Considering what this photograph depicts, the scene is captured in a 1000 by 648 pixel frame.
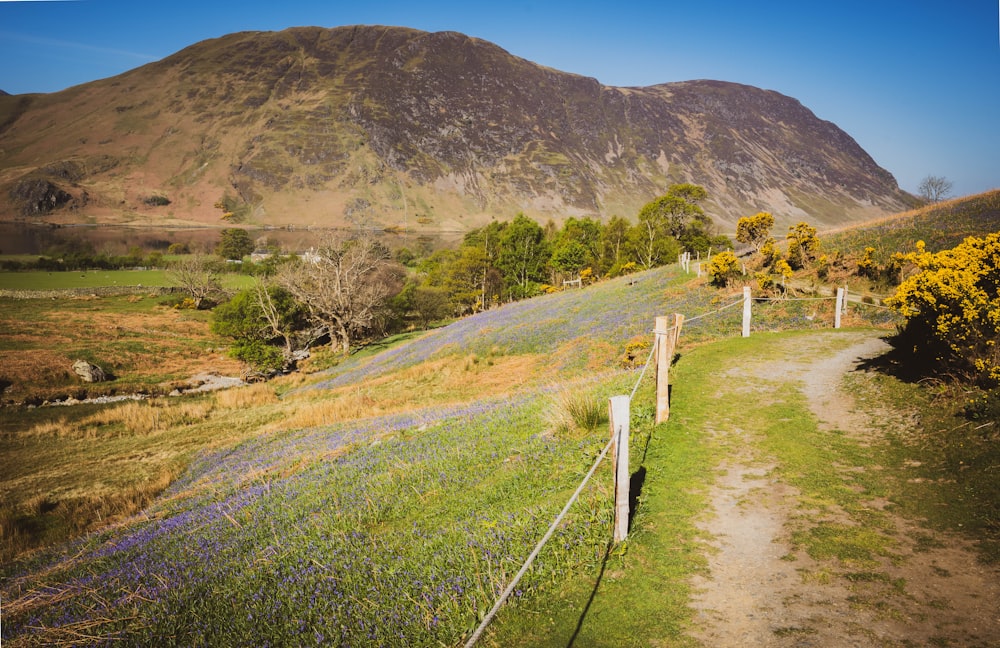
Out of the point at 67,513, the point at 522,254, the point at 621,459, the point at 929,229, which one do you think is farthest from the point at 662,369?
the point at 522,254

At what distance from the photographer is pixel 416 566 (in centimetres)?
586

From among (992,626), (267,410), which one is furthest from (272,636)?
(267,410)

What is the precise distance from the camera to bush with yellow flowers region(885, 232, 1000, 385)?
850 cm

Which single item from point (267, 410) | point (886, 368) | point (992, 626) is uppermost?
point (886, 368)

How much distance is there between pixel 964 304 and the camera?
28.5 ft

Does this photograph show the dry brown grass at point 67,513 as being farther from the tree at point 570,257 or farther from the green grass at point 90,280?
the green grass at point 90,280

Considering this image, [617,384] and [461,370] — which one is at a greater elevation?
[617,384]

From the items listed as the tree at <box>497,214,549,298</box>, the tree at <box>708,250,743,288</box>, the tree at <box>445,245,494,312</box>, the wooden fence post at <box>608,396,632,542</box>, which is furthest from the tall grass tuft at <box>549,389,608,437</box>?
the tree at <box>497,214,549,298</box>

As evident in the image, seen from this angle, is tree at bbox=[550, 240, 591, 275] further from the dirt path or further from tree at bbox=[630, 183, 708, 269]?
the dirt path

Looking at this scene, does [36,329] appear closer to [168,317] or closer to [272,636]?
[168,317]

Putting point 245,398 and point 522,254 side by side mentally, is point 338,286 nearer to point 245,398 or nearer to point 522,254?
point 245,398

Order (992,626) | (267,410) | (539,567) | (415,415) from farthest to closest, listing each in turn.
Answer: (267,410) < (415,415) < (539,567) < (992,626)

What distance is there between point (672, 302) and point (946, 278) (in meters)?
A: 19.3

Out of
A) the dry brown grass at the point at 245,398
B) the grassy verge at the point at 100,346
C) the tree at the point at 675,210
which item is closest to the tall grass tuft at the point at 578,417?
the dry brown grass at the point at 245,398
